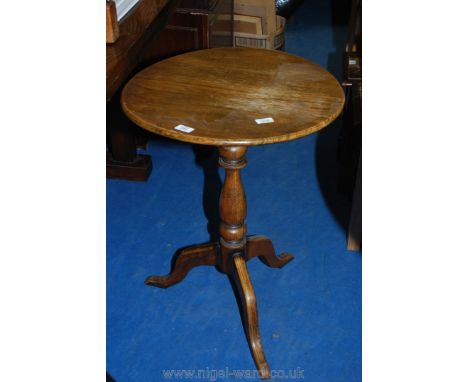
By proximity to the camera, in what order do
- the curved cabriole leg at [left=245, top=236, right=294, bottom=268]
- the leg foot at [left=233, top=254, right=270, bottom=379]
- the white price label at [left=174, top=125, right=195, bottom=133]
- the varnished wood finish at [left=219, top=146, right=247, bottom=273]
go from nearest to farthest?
1. the white price label at [left=174, top=125, right=195, bottom=133]
2. the varnished wood finish at [left=219, top=146, right=247, bottom=273]
3. the leg foot at [left=233, top=254, right=270, bottom=379]
4. the curved cabriole leg at [left=245, top=236, right=294, bottom=268]

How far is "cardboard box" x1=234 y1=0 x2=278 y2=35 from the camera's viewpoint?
401 cm

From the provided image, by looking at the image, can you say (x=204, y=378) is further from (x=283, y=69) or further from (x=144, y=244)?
(x=283, y=69)

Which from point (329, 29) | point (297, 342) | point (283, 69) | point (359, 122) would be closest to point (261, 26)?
point (329, 29)

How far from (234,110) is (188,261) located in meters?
0.73

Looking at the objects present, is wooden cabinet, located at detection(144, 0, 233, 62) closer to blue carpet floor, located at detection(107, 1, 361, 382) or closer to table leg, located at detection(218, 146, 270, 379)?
blue carpet floor, located at detection(107, 1, 361, 382)

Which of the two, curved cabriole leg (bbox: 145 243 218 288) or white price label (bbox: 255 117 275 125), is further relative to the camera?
curved cabriole leg (bbox: 145 243 218 288)

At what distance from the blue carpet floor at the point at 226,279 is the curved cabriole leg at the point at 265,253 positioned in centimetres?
4

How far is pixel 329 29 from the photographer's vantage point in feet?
16.2

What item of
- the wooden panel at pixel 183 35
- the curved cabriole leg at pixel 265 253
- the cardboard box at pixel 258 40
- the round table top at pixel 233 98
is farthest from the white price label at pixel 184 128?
the cardboard box at pixel 258 40

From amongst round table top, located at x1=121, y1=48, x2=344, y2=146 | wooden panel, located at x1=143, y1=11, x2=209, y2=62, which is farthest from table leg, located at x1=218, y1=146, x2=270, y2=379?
wooden panel, located at x1=143, y1=11, x2=209, y2=62

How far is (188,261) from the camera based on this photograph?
2266mm

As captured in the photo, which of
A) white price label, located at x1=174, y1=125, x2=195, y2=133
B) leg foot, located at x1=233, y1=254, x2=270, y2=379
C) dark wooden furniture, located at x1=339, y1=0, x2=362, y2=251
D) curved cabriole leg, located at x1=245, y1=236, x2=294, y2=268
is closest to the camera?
white price label, located at x1=174, y1=125, x2=195, y2=133

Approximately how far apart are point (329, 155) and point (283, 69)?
1.26 metres

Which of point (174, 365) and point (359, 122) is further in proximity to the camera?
point (359, 122)
